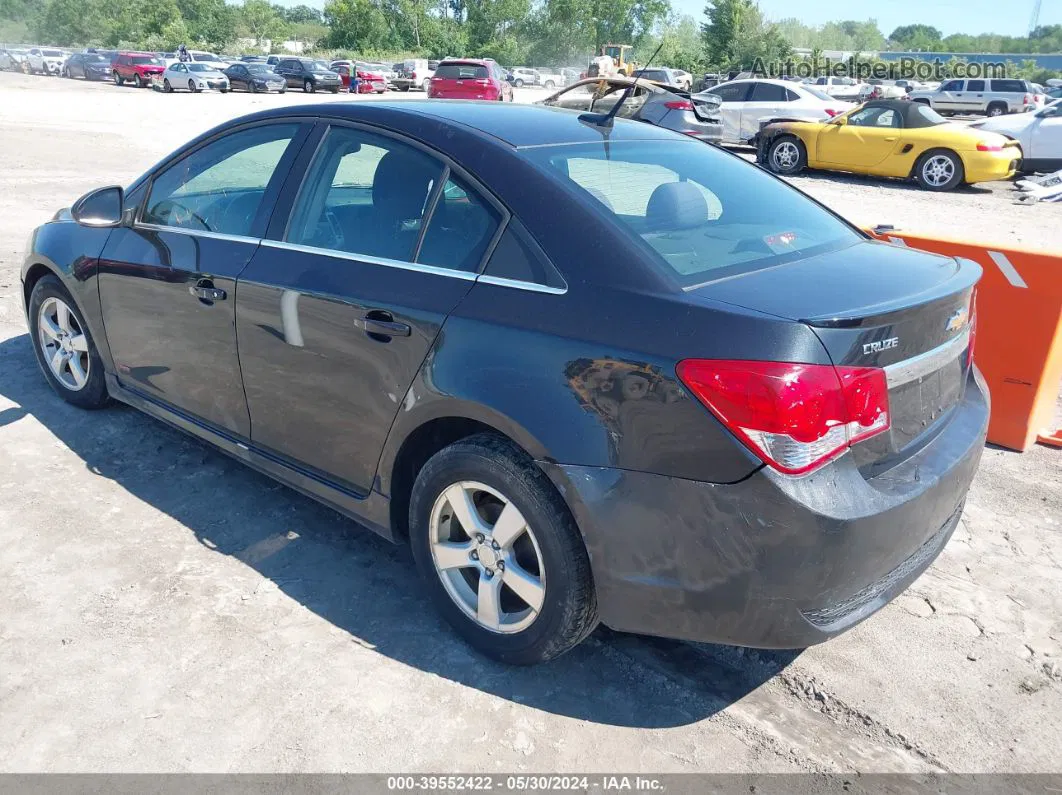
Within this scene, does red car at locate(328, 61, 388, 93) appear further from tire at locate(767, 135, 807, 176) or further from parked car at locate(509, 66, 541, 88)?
tire at locate(767, 135, 807, 176)

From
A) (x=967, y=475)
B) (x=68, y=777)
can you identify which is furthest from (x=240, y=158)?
(x=967, y=475)

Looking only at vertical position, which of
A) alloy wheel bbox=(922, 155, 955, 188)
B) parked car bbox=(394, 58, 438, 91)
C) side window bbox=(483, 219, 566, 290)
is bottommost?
alloy wheel bbox=(922, 155, 955, 188)

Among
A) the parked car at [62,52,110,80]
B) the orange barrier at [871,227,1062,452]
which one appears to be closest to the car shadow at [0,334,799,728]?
the orange barrier at [871,227,1062,452]

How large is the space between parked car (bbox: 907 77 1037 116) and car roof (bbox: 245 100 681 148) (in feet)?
123

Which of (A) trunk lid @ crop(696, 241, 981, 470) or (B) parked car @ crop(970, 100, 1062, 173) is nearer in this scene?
(A) trunk lid @ crop(696, 241, 981, 470)

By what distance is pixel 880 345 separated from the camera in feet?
7.62

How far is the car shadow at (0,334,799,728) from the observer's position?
2793 mm

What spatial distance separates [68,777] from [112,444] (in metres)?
2.33

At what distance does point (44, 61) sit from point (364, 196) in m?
60.3

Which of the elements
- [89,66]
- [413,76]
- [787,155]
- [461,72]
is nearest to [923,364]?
[787,155]

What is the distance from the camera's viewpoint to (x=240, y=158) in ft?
12.5

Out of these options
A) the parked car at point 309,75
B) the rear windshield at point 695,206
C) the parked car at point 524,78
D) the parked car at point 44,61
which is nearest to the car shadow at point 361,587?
the rear windshield at point 695,206

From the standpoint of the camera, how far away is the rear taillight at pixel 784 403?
2.18 meters

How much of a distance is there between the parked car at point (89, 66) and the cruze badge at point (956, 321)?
5309 centimetres
